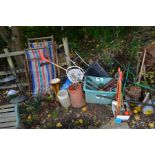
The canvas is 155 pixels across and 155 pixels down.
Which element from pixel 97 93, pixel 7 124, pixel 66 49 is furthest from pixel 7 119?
pixel 66 49

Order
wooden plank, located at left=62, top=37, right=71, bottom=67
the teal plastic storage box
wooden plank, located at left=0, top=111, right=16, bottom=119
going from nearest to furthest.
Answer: wooden plank, located at left=0, top=111, right=16, bottom=119 → the teal plastic storage box → wooden plank, located at left=62, top=37, right=71, bottom=67

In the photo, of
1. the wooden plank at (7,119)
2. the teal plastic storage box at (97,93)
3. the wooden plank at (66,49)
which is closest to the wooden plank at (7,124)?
the wooden plank at (7,119)

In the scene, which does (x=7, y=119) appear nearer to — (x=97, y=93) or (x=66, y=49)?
(x=97, y=93)

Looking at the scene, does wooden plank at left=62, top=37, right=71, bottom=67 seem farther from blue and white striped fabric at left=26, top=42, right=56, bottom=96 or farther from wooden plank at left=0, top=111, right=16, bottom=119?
wooden plank at left=0, top=111, right=16, bottom=119

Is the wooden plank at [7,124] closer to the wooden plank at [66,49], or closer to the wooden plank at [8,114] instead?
the wooden plank at [8,114]

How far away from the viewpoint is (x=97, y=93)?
4680 millimetres

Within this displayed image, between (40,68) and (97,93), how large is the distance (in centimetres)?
126

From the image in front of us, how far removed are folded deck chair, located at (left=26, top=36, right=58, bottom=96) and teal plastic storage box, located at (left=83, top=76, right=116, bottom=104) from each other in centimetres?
77

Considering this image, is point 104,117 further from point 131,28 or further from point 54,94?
point 131,28

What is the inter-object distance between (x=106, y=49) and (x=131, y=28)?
86 centimetres

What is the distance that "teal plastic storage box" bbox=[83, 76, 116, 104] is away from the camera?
4.65 m

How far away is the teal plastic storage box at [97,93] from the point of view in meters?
4.65

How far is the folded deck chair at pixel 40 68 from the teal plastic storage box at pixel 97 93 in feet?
2.52

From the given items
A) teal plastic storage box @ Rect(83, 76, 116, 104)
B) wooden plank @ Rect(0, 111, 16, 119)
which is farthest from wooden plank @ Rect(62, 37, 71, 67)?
wooden plank @ Rect(0, 111, 16, 119)
